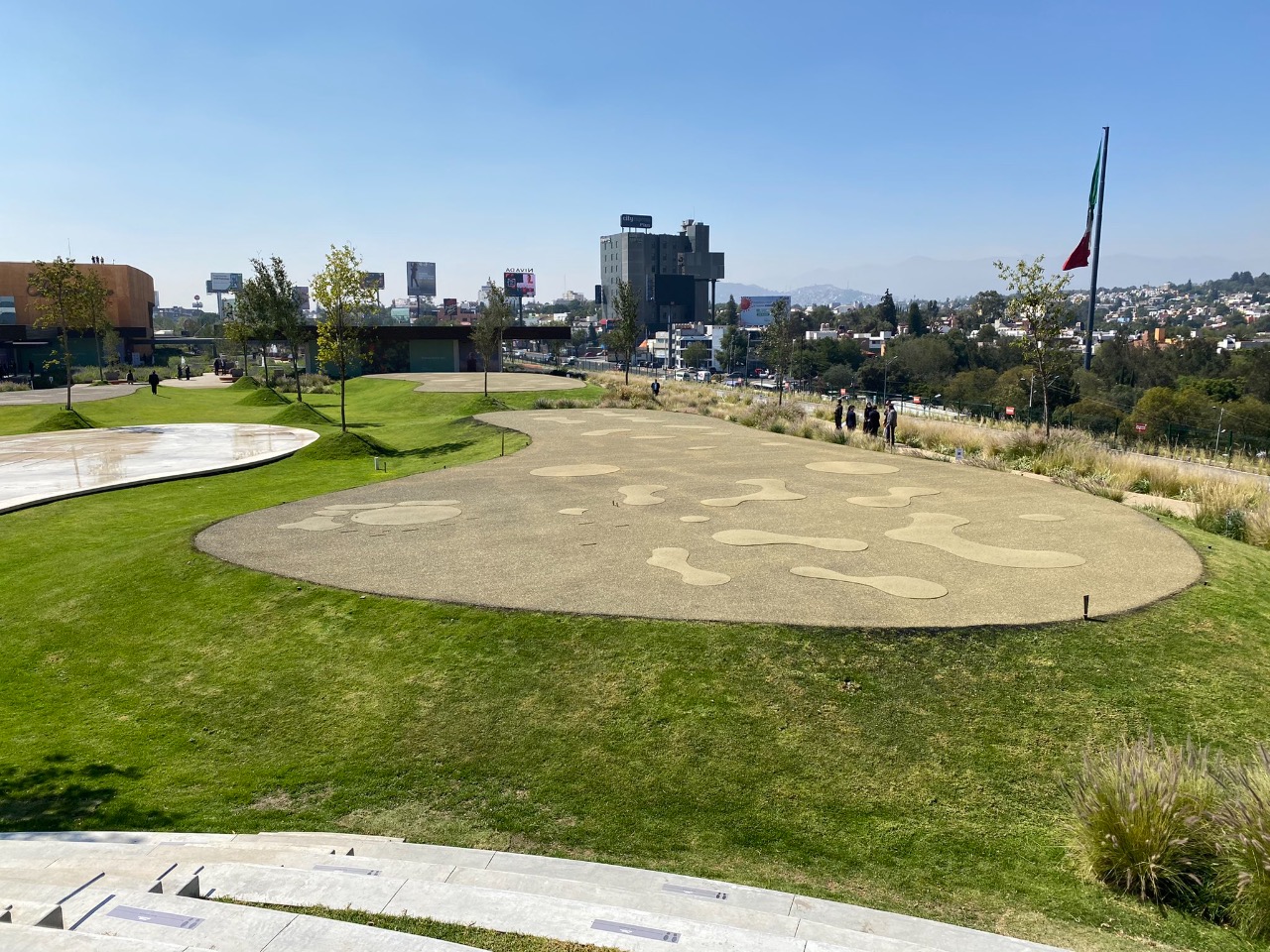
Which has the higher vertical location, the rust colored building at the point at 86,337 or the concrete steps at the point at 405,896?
the rust colored building at the point at 86,337

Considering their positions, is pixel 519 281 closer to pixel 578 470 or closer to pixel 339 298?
pixel 339 298

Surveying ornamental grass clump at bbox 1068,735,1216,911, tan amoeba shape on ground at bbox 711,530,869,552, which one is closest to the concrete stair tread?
ornamental grass clump at bbox 1068,735,1216,911

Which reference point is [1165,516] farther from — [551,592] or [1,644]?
[1,644]

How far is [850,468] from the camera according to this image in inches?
893

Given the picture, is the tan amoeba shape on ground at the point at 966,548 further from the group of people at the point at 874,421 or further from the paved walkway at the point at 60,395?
the paved walkway at the point at 60,395

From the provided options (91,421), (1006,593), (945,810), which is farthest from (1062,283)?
(91,421)

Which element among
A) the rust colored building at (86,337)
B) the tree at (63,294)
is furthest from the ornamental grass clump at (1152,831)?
the rust colored building at (86,337)

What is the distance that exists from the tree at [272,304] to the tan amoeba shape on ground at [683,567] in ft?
148

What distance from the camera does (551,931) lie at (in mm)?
4738

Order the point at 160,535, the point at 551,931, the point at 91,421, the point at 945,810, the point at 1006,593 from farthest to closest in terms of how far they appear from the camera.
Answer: the point at 91,421 < the point at 160,535 < the point at 1006,593 < the point at 945,810 < the point at 551,931

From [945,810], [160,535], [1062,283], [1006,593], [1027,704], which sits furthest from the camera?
[1062,283]

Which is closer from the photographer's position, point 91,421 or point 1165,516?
point 1165,516

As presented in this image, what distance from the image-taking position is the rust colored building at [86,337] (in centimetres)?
7581

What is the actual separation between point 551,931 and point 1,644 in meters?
11.4
